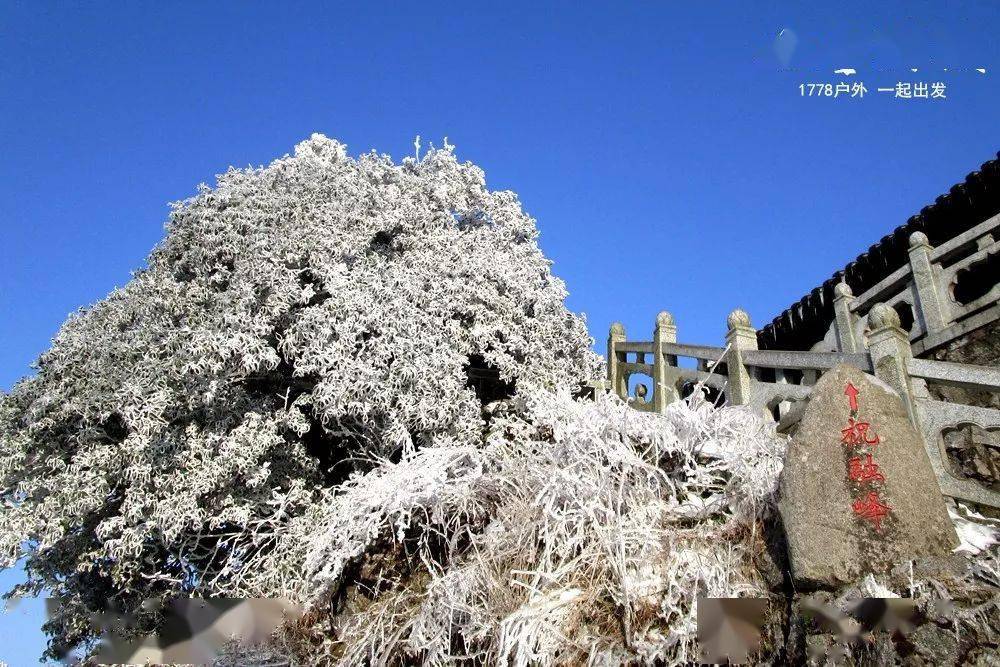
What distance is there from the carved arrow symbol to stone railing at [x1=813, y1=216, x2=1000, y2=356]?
431 cm

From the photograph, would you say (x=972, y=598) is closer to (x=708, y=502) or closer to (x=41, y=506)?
(x=708, y=502)

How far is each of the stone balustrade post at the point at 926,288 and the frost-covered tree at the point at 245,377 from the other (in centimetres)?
408

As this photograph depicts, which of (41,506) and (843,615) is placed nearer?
(843,615)

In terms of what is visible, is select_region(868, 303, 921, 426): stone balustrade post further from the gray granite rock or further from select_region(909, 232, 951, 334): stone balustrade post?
select_region(909, 232, 951, 334): stone balustrade post

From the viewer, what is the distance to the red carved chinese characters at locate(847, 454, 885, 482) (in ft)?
13.3

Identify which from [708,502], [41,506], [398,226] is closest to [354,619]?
[708,502]

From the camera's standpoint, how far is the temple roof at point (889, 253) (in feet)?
29.9

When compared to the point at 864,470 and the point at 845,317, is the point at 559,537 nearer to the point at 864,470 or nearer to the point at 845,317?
the point at 864,470

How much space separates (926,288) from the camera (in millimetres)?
8883

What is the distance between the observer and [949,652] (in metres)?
3.46

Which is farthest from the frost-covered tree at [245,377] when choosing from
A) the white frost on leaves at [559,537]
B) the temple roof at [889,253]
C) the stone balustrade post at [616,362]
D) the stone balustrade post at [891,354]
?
the temple roof at [889,253]

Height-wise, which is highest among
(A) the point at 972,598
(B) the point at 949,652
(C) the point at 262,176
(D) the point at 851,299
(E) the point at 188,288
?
(C) the point at 262,176

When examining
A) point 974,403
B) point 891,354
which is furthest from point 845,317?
point 891,354

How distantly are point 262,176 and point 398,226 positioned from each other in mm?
1880
